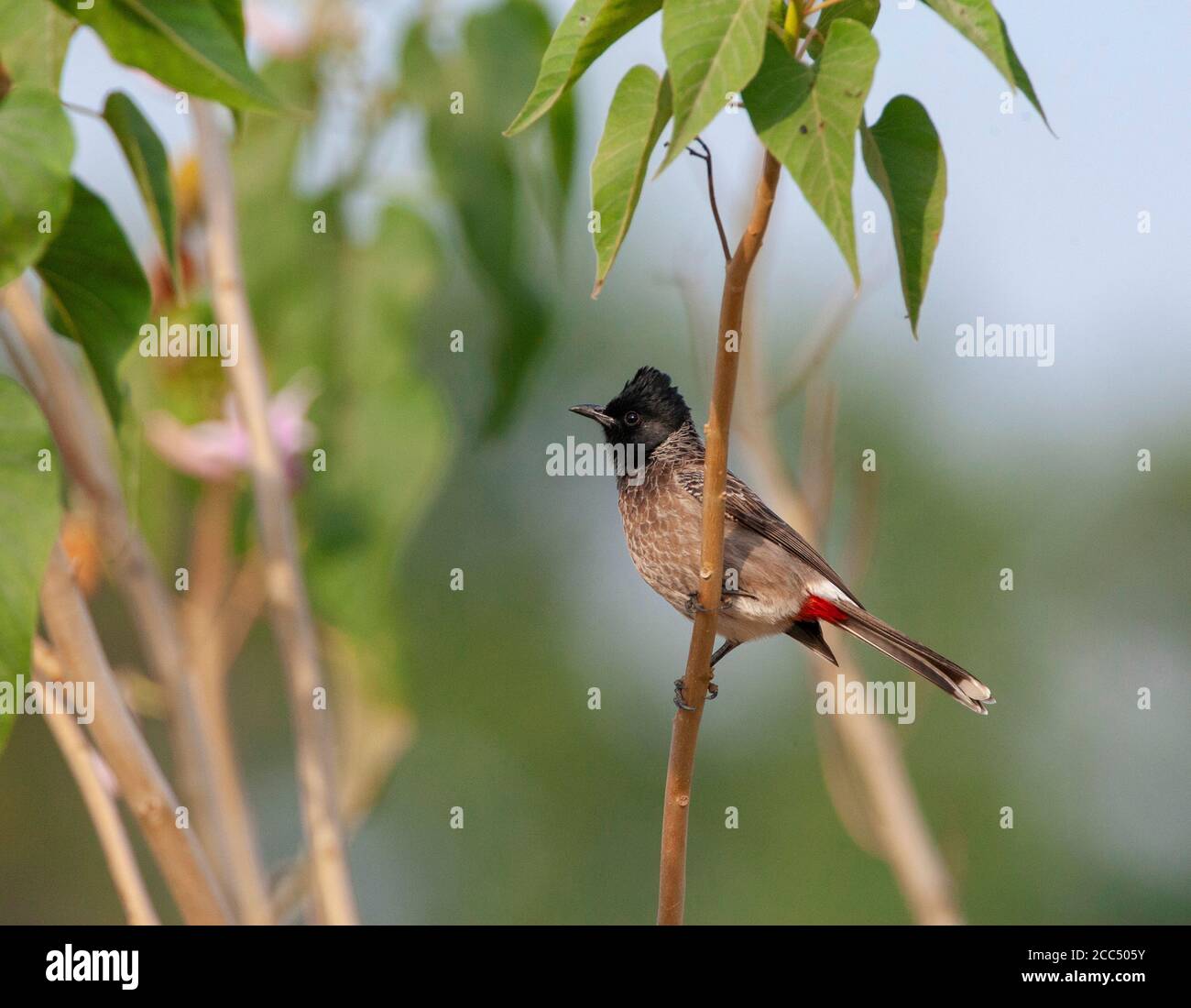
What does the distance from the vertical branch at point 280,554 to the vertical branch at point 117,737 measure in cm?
40

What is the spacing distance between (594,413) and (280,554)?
3.72 ft

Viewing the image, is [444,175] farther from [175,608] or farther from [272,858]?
[272,858]

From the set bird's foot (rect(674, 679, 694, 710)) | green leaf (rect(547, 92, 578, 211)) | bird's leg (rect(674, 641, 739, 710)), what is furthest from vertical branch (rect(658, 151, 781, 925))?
green leaf (rect(547, 92, 578, 211))

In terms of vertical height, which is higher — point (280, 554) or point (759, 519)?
point (759, 519)

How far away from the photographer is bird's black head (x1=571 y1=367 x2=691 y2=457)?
3611 millimetres

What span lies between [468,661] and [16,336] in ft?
27.8

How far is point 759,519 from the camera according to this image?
3.63 metres

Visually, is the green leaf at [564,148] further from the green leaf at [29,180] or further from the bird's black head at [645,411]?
the green leaf at [29,180]

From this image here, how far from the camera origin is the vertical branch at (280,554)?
2.57 meters

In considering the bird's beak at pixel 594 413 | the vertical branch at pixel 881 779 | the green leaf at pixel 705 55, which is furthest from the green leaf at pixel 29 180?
the vertical branch at pixel 881 779

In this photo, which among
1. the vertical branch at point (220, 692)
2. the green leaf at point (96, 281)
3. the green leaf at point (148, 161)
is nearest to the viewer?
the green leaf at point (96, 281)

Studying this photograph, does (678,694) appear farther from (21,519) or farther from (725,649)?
(21,519)

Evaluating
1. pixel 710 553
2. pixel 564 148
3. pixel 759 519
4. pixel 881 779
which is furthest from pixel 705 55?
pixel 881 779

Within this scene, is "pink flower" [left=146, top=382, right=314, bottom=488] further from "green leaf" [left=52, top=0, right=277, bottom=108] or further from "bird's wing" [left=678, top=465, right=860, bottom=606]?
"green leaf" [left=52, top=0, right=277, bottom=108]
